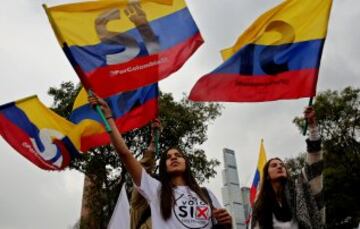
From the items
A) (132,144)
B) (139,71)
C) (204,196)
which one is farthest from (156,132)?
(132,144)

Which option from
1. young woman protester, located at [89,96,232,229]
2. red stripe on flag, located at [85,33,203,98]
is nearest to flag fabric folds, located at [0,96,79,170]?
red stripe on flag, located at [85,33,203,98]

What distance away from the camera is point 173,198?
139 inches

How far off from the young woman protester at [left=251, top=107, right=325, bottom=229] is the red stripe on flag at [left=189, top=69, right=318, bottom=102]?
1277 mm

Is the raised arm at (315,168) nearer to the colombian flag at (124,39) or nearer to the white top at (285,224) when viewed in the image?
the white top at (285,224)

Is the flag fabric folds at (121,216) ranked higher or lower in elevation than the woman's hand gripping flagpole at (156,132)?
lower

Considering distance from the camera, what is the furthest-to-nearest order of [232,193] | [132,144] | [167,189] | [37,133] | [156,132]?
[132,144] < [232,193] < [37,133] < [156,132] < [167,189]

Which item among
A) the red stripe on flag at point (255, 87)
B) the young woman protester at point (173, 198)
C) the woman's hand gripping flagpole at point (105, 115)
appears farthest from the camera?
the red stripe on flag at point (255, 87)

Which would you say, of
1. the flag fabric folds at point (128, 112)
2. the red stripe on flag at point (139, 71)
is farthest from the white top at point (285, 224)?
the red stripe on flag at point (139, 71)

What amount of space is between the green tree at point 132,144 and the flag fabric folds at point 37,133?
358 inches

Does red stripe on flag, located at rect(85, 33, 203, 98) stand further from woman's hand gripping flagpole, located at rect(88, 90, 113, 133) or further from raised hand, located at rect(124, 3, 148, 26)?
woman's hand gripping flagpole, located at rect(88, 90, 113, 133)

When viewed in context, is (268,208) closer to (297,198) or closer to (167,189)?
(297,198)

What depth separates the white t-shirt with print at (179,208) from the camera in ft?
11.2

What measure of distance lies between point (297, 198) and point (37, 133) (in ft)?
13.5

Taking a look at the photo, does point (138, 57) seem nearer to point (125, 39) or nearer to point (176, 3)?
point (125, 39)
